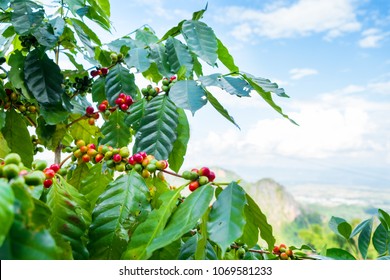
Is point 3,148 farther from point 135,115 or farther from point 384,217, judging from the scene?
point 384,217

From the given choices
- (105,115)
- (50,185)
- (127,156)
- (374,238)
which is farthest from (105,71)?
(374,238)

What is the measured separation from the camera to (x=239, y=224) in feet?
2.22

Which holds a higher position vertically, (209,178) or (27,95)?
(27,95)

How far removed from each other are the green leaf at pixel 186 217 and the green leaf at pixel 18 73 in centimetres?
68

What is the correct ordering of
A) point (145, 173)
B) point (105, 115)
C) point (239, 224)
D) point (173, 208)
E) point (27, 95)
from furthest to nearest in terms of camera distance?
point (105, 115)
point (27, 95)
point (145, 173)
point (173, 208)
point (239, 224)

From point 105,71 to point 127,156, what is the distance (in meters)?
0.50

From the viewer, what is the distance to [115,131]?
1290 millimetres

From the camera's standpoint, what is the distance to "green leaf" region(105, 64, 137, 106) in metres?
1.33

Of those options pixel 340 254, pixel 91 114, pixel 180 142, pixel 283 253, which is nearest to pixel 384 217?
pixel 340 254

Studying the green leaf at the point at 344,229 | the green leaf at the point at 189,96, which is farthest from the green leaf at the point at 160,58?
the green leaf at the point at 344,229

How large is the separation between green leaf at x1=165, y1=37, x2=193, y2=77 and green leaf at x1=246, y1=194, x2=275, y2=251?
1.49 ft

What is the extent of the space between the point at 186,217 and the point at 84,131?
93 cm

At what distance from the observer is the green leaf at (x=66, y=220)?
802 mm
